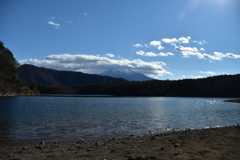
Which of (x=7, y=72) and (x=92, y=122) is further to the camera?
(x=7, y=72)

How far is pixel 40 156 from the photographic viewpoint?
42.6 ft

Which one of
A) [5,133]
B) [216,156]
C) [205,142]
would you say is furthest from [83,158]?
[5,133]

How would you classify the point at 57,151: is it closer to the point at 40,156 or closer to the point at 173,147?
the point at 40,156

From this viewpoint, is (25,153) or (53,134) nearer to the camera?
(25,153)

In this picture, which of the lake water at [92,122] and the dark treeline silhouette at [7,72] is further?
the dark treeline silhouette at [7,72]

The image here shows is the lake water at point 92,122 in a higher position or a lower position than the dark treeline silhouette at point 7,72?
lower

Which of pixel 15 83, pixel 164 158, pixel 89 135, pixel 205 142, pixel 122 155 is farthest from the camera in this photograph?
pixel 15 83

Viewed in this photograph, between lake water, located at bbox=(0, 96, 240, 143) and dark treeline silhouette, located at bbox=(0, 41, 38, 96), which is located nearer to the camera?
lake water, located at bbox=(0, 96, 240, 143)

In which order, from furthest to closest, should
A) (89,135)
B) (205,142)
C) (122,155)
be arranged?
(89,135), (205,142), (122,155)

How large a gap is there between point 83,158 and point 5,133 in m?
14.8

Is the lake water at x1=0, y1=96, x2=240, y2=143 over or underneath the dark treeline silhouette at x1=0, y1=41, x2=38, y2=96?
underneath

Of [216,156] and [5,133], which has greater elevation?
[216,156]

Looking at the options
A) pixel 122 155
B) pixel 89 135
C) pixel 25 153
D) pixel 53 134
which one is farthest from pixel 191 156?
pixel 53 134

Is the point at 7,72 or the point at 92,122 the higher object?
the point at 7,72
